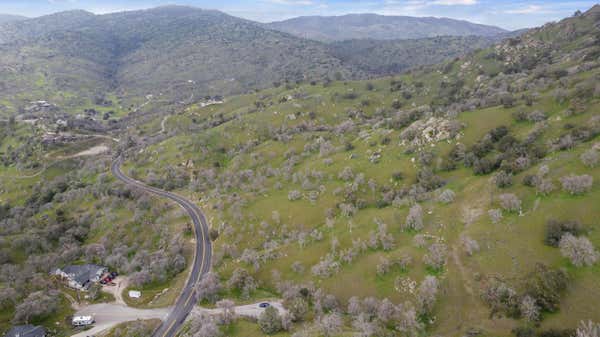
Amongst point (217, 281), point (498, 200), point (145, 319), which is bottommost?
point (145, 319)

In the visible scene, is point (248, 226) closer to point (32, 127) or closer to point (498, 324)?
point (498, 324)

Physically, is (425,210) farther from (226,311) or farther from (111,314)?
(111,314)

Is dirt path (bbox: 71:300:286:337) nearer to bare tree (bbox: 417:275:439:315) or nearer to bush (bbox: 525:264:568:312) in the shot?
bare tree (bbox: 417:275:439:315)

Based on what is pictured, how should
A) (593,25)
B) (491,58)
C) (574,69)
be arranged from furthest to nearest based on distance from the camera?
(491,58) < (593,25) < (574,69)

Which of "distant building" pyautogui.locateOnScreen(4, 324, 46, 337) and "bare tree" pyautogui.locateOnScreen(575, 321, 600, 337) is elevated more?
"bare tree" pyautogui.locateOnScreen(575, 321, 600, 337)

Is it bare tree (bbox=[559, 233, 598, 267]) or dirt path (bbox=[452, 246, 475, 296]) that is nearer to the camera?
bare tree (bbox=[559, 233, 598, 267])

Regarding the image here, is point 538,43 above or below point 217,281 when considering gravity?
above

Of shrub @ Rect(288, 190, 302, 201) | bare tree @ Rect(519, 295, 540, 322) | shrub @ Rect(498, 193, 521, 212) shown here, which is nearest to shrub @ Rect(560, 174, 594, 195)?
shrub @ Rect(498, 193, 521, 212)

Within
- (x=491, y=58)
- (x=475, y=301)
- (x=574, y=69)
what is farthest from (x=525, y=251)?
Answer: (x=491, y=58)
